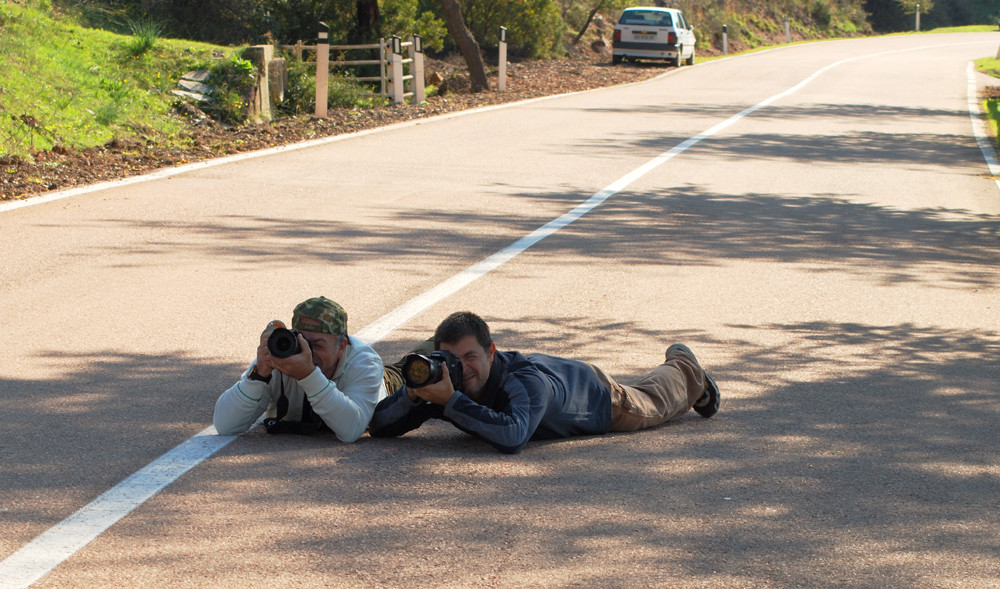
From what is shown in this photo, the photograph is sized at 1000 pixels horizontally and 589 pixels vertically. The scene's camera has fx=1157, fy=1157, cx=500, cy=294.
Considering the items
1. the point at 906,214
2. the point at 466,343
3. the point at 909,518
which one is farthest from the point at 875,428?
the point at 906,214

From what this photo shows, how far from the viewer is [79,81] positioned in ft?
51.0

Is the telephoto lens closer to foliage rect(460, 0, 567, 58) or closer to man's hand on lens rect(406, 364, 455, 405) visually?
man's hand on lens rect(406, 364, 455, 405)

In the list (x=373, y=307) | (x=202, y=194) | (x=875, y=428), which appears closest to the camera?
(x=875, y=428)

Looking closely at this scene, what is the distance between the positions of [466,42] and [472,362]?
72.2 feet

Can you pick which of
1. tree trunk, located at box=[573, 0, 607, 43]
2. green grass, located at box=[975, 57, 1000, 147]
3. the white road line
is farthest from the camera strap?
tree trunk, located at box=[573, 0, 607, 43]

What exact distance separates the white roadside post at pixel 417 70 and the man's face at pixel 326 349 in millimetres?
17934

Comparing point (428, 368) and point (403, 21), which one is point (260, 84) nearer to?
point (403, 21)

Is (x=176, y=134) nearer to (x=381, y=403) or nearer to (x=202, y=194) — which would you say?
(x=202, y=194)

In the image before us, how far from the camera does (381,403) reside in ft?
15.8

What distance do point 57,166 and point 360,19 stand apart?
52.1ft

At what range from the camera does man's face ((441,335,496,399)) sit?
4578 millimetres

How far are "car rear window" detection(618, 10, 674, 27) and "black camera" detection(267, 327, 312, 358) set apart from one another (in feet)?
111

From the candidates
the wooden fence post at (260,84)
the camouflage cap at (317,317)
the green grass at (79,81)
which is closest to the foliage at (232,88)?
the wooden fence post at (260,84)

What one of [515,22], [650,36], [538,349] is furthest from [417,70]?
[538,349]
